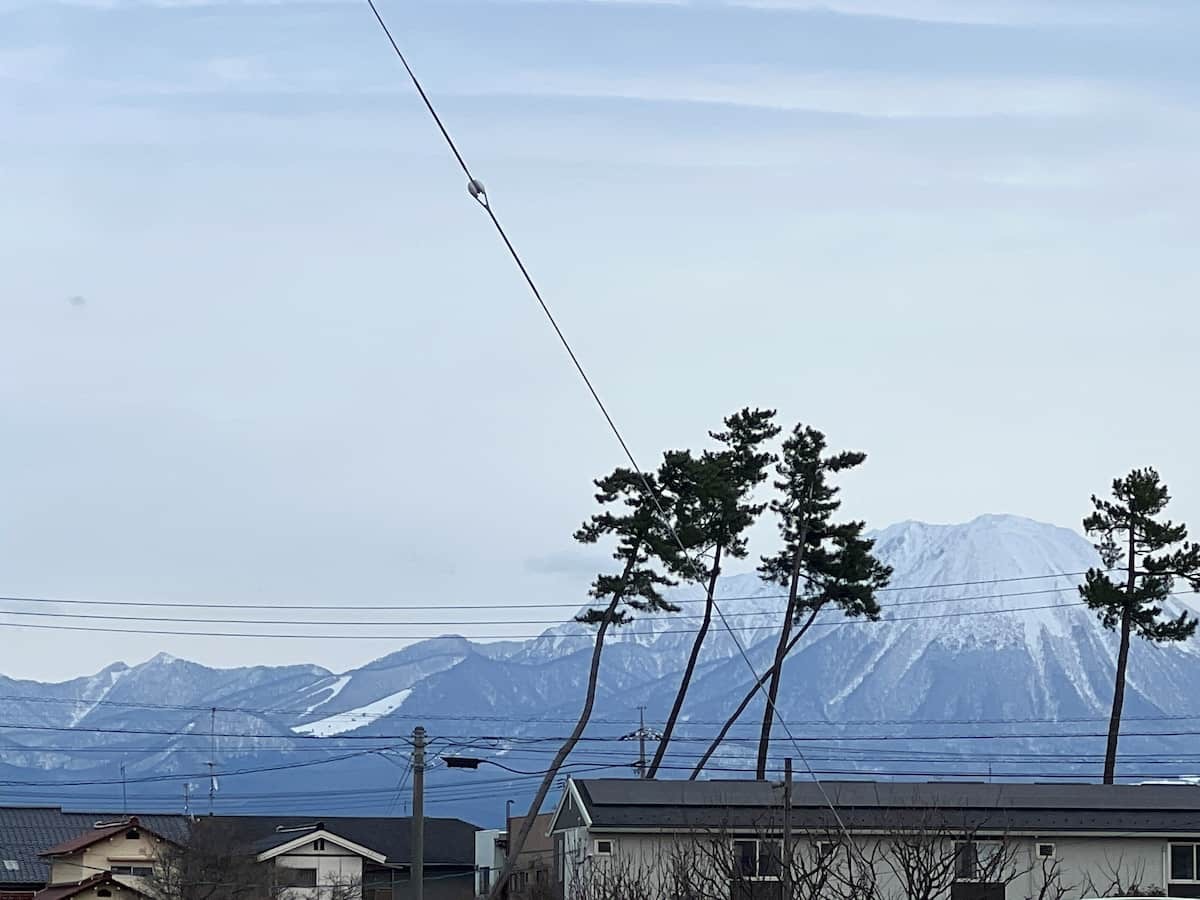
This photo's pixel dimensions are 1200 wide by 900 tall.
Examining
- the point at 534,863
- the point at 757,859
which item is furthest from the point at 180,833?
the point at 757,859

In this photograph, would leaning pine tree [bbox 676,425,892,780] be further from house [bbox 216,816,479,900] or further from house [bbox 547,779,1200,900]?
house [bbox 216,816,479,900]

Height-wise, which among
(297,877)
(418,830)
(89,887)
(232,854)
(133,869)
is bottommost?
(89,887)

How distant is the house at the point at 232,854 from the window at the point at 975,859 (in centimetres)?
2891

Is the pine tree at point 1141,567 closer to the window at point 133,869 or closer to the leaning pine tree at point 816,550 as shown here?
the leaning pine tree at point 816,550

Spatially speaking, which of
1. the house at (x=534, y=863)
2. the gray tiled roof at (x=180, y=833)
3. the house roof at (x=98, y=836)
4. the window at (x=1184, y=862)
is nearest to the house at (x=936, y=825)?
the window at (x=1184, y=862)

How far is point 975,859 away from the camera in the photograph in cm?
3397

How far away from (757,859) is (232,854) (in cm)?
3070

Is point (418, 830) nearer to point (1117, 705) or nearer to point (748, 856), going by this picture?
point (748, 856)

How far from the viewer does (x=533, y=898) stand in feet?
170

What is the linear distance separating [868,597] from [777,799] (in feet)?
33.0

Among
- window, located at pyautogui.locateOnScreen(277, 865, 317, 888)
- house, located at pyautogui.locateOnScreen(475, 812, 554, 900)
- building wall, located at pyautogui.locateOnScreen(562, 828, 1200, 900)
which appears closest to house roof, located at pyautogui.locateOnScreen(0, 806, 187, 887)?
window, located at pyautogui.locateOnScreen(277, 865, 317, 888)

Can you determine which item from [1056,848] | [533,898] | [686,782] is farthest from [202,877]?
[1056,848]

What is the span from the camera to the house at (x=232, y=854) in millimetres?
67938

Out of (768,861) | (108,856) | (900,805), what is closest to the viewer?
(768,861)
